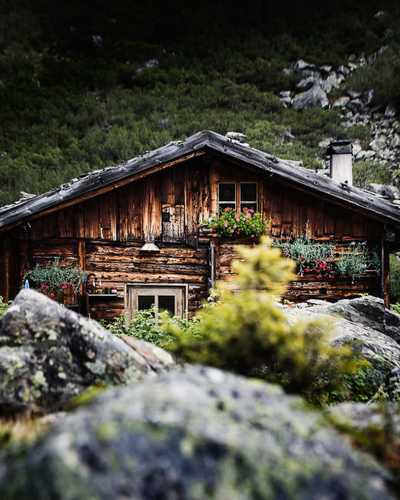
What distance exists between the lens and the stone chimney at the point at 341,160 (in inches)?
487

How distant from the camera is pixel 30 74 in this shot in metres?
39.7

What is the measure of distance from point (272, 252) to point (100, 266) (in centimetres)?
844

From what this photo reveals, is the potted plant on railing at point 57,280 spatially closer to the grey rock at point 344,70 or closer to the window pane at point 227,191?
the window pane at point 227,191

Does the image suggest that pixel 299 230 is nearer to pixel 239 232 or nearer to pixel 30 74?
pixel 239 232

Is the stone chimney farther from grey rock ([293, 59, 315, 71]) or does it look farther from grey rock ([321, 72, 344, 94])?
grey rock ([293, 59, 315, 71])

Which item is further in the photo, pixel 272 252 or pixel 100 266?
pixel 100 266

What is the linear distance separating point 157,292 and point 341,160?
5597 mm

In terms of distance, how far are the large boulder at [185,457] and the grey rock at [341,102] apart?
3945 centimetres

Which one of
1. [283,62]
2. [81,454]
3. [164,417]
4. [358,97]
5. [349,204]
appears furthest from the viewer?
[283,62]

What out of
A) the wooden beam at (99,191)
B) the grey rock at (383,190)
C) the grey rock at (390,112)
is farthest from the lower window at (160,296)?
the grey rock at (390,112)

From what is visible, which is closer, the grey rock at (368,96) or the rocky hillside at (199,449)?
the rocky hillside at (199,449)

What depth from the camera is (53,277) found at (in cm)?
1100

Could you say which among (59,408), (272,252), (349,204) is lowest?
(59,408)

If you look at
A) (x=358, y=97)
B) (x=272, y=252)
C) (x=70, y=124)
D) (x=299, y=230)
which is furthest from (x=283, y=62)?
(x=272, y=252)
